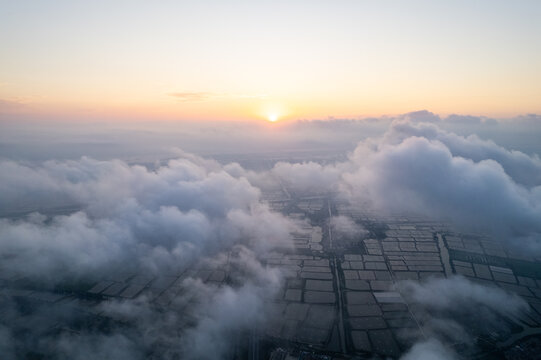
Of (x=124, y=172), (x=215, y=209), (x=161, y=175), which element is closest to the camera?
(x=215, y=209)

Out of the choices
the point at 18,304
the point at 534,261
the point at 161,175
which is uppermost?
the point at 161,175

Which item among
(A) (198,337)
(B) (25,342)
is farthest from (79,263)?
(A) (198,337)

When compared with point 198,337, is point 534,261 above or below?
below

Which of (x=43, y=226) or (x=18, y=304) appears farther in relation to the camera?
(x=43, y=226)

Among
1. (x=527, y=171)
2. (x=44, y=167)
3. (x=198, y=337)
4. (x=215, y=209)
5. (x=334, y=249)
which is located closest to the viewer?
(x=198, y=337)

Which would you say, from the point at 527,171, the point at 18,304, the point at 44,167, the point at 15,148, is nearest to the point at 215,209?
the point at 18,304

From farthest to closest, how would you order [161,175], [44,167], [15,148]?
[15,148] < [44,167] < [161,175]

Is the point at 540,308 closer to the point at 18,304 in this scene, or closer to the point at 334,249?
the point at 334,249

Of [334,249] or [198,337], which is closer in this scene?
[198,337]

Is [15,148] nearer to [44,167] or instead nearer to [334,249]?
[44,167]

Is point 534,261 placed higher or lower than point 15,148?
lower
